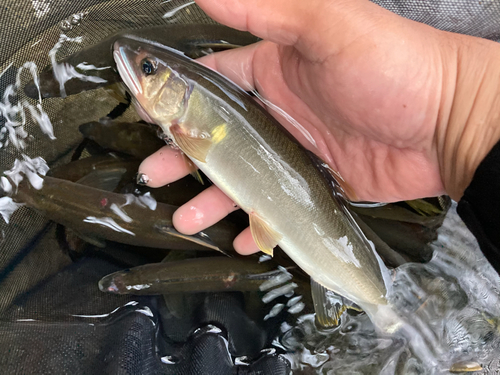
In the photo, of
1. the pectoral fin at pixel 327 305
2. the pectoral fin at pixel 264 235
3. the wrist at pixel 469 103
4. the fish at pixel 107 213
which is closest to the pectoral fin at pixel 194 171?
the fish at pixel 107 213

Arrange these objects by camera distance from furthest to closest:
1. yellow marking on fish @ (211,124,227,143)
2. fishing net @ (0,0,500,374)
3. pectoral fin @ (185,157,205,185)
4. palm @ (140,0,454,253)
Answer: pectoral fin @ (185,157,205,185) → fishing net @ (0,0,500,374) → yellow marking on fish @ (211,124,227,143) → palm @ (140,0,454,253)

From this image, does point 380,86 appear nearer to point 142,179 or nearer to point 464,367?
point 142,179

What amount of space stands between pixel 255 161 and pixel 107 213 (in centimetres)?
90

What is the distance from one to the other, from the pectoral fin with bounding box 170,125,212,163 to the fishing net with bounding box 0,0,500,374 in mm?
638

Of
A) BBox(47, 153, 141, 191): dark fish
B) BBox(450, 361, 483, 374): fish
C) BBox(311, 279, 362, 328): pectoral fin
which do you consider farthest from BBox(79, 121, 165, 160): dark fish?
BBox(450, 361, 483, 374): fish

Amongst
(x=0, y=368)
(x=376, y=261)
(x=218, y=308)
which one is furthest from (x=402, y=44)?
(x=0, y=368)

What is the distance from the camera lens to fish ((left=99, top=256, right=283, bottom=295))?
1.94 meters

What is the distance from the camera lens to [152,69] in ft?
5.32

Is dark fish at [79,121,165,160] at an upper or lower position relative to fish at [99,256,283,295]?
upper

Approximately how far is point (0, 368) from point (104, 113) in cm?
141

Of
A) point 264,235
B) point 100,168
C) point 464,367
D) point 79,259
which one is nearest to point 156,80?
point 100,168

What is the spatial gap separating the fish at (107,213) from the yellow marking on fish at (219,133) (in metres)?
0.58

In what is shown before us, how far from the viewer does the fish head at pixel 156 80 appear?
1597 mm

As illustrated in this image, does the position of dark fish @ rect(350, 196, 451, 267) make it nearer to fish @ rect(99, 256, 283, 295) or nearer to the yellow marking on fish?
fish @ rect(99, 256, 283, 295)
